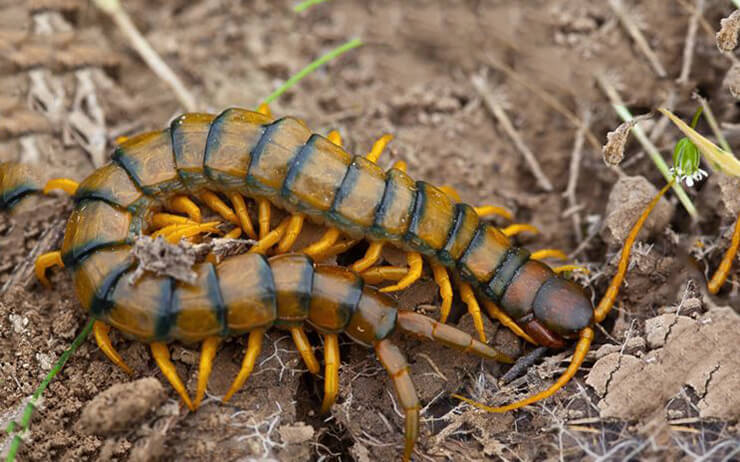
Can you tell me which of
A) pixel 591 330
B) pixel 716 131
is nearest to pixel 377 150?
pixel 591 330

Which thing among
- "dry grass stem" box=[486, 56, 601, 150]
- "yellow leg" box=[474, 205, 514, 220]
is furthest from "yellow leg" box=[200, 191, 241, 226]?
"dry grass stem" box=[486, 56, 601, 150]

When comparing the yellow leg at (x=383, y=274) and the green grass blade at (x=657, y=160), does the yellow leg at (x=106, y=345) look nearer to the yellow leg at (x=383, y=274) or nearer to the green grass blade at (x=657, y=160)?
the yellow leg at (x=383, y=274)

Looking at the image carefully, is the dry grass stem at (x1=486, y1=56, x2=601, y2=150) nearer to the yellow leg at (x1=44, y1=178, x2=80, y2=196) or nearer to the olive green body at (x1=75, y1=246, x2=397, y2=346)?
the olive green body at (x1=75, y1=246, x2=397, y2=346)

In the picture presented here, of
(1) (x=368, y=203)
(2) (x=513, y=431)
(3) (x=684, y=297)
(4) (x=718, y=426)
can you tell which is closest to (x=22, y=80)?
(1) (x=368, y=203)

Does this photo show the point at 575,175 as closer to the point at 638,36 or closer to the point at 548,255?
the point at 548,255

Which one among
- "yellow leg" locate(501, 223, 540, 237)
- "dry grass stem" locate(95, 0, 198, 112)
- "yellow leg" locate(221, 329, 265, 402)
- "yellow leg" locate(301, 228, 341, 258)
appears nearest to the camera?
"yellow leg" locate(221, 329, 265, 402)

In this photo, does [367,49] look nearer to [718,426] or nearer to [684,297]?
[684,297]

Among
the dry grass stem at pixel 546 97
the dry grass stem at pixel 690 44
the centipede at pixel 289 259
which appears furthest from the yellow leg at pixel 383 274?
the dry grass stem at pixel 690 44
